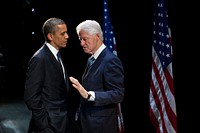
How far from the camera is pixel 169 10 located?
4.16 meters

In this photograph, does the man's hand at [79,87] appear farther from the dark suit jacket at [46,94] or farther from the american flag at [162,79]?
the american flag at [162,79]

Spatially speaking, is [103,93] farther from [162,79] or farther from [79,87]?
[162,79]

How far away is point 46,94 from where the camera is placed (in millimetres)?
3262

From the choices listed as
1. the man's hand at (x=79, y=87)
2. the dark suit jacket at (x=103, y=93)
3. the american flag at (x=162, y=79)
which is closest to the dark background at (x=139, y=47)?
the american flag at (x=162, y=79)

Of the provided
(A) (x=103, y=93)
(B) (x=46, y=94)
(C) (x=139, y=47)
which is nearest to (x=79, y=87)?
(A) (x=103, y=93)

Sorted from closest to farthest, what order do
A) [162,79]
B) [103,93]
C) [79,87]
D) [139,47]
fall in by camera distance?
1. [79,87]
2. [103,93]
3. [162,79]
4. [139,47]

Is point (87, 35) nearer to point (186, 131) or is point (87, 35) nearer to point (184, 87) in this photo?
point (184, 87)

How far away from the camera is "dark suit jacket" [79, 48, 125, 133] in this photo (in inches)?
120

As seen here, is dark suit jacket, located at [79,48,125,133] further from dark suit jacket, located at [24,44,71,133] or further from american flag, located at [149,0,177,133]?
american flag, located at [149,0,177,133]

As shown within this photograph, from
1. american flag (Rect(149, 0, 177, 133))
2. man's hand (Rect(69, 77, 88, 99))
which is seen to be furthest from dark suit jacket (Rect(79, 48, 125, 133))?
american flag (Rect(149, 0, 177, 133))

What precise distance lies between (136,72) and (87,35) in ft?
6.08

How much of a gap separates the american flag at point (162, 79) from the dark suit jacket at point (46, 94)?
4.08 ft

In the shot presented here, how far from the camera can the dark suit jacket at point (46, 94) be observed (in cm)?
313

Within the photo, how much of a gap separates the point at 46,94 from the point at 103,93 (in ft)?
1.88
